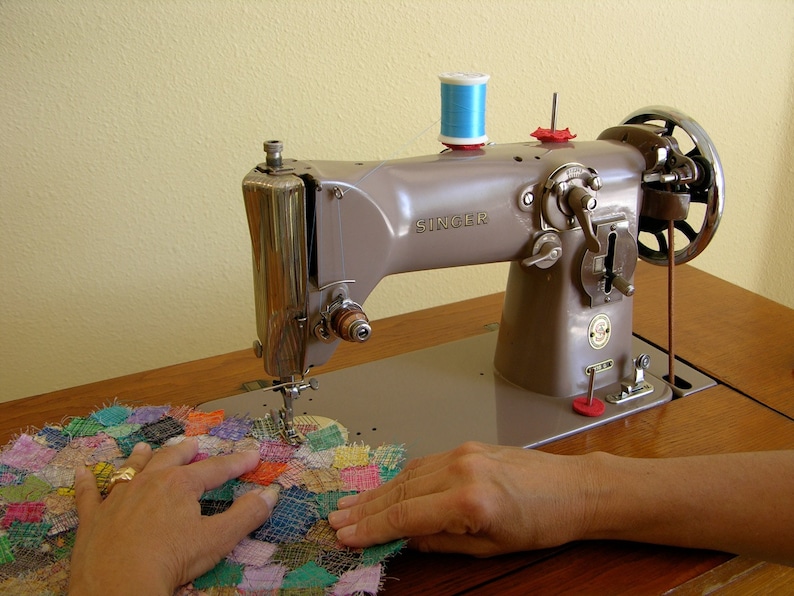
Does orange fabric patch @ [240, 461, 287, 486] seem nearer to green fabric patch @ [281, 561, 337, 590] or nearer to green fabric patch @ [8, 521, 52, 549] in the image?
green fabric patch @ [281, 561, 337, 590]

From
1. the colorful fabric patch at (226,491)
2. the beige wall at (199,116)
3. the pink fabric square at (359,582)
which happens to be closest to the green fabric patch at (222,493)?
the colorful fabric patch at (226,491)

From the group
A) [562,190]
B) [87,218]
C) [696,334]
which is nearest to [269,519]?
[562,190]

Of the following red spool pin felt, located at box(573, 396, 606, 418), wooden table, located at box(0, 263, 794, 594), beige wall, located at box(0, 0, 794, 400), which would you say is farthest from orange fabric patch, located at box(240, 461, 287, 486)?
beige wall, located at box(0, 0, 794, 400)

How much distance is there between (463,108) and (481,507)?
61 centimetres

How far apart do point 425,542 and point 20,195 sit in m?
1.36

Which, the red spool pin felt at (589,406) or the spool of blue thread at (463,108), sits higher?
the spool of blue thread at (463,108)

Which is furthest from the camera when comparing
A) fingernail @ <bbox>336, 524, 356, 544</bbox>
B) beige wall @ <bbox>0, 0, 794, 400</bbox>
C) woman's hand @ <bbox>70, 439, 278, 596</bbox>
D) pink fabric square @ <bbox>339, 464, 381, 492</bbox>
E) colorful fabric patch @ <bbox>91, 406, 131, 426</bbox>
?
beige wall @ <bbox>0, 0, 794, 400</bbox>

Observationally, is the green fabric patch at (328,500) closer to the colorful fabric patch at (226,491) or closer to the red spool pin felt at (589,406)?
the colorful fabric patch at (226,491)

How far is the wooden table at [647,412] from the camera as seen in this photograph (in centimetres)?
95

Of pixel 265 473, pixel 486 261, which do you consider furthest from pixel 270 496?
pixel 486 261

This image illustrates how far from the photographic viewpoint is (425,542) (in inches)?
37.6

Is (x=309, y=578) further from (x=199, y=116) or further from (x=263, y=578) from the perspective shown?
(x=199, y=116)

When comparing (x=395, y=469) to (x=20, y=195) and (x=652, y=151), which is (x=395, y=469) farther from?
(x=20, y=195)

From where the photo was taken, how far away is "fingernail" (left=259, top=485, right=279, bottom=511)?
970mm
